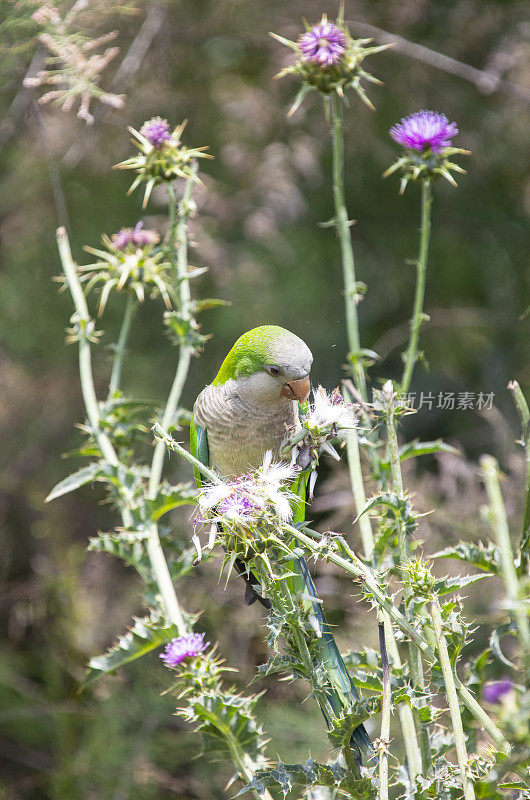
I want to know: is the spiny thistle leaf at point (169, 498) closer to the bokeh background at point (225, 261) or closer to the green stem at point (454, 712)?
the green stem at point (454, 712)

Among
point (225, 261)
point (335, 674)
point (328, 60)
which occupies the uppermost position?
point (225, 261)

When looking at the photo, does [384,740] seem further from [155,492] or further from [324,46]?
[324,46]

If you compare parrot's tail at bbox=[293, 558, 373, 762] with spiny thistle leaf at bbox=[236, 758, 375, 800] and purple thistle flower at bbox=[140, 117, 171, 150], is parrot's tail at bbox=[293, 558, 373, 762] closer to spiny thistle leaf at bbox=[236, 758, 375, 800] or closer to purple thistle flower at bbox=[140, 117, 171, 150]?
spiny thistle leaf at bbox=[236, 758, 375, 800]

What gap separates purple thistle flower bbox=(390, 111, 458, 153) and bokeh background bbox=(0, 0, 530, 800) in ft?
2.72

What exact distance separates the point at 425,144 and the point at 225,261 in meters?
1.36

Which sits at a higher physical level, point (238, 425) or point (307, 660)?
point (238, 425)

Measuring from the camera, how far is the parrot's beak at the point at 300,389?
0.94m

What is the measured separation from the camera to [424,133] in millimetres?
1038

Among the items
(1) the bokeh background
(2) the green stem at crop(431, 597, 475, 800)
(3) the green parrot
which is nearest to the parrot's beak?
(3) the green parrot

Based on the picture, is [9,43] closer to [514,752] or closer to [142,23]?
[142,23]

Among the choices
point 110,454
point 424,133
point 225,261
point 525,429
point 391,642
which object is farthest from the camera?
point 225,261

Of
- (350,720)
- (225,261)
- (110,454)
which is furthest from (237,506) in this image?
(225,261)

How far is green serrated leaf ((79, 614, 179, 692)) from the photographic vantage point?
96 centimetres

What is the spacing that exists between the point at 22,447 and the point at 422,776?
87.0 inches
